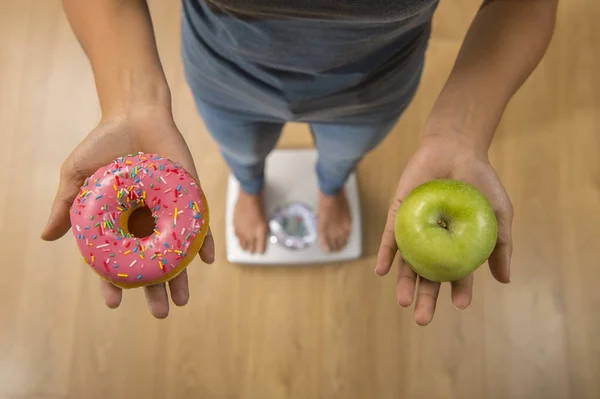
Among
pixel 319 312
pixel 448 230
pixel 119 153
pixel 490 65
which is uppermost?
pixel 490 65

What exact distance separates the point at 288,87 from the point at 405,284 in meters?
0.30

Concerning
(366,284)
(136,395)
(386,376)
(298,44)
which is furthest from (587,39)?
(136,395)

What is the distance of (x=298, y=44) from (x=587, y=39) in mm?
1290

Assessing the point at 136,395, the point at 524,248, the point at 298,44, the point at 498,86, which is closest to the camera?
the point at 298,44

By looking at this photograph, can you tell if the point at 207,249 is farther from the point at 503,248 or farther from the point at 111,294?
the point at 503,248

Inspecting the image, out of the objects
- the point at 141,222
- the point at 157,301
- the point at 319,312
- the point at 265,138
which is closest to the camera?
the point at 157,301

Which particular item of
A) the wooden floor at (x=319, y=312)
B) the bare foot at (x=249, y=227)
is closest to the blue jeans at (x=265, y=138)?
the bare foot at (x=249, y=227)

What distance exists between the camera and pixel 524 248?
140 cm

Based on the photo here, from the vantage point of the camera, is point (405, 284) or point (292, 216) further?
point (292, 216)

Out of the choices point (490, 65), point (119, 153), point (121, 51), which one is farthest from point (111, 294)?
point (490, 65)

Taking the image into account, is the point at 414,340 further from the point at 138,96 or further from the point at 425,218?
the point at 138,96

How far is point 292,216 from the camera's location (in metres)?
1.40

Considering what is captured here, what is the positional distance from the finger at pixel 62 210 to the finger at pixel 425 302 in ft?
1.59

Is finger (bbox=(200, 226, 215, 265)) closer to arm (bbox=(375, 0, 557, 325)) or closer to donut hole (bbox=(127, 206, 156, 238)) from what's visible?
donut hole (bbox=(127, 206, 156, 238))
